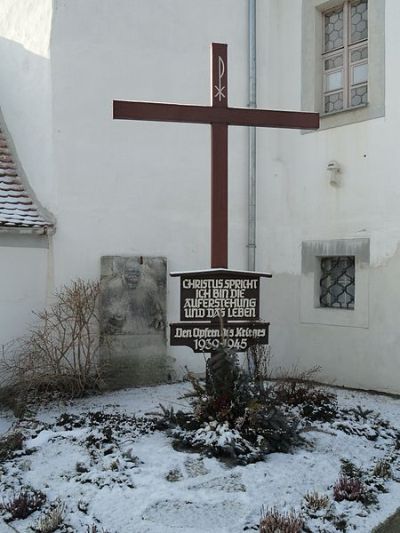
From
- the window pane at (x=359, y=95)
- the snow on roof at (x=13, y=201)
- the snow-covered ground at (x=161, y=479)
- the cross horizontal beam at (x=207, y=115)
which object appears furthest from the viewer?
the window pane at (x=359, y=95)

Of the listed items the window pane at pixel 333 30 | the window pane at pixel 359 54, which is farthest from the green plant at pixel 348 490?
the window pane at pixel 333 30

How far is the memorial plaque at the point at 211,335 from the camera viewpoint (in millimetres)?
5582

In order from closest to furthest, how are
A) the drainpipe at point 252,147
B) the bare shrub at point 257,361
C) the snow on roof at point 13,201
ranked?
the bare shrub at point 257,361
the snow on roof at point 13,201
the drainpipe at point 252,147

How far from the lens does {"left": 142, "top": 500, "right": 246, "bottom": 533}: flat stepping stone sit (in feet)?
13.0

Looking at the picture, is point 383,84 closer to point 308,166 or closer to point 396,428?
point 308,166

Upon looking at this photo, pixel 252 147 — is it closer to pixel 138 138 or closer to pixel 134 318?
pixel 138 138

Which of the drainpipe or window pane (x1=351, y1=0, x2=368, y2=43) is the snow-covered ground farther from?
window pane (x1=351, y1=0, x2=368, y2=43)

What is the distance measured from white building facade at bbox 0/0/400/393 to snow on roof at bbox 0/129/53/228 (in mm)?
155

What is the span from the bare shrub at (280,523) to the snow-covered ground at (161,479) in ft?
0.34

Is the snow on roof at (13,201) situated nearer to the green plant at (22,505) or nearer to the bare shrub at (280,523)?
the green plant at (22,505)

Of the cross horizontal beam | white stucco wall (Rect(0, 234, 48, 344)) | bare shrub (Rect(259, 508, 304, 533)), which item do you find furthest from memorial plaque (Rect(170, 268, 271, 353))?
white stucco wall (Rect(0, 234, 48, 344))

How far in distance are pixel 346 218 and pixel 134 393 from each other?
388 cm

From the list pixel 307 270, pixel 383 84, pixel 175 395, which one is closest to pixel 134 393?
pixel 175 395

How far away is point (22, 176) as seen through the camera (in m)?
8.45
